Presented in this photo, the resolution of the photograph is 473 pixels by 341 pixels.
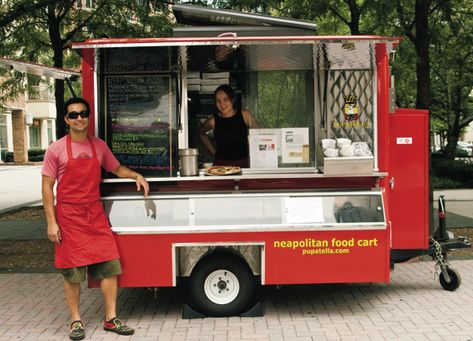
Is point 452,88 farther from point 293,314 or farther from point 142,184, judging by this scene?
point 142,184

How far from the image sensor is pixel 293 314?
18.0 feet

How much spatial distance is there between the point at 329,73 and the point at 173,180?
1982 mm

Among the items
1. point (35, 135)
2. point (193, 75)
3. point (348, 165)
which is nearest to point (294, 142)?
point (348, 165)

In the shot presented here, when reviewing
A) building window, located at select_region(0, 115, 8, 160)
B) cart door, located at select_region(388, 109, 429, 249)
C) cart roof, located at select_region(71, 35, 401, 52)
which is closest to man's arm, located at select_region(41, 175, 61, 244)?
cart roof, located at select_region(71, 35, 401, 52)

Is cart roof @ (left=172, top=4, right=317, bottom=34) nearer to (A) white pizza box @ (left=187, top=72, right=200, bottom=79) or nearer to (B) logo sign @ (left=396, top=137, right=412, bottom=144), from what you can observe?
(A) white pizza box @ (left=187, top=72, right=200, bottom=79)

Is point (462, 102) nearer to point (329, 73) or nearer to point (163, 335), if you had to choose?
point (329, 73)

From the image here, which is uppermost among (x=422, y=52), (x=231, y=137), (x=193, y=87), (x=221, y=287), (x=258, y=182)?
(x=422, y=52)

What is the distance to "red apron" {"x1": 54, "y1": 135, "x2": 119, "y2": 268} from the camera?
4.88m

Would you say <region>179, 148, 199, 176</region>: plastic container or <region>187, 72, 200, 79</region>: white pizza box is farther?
<region>187, 72, 200, 79</region>: white pizza box

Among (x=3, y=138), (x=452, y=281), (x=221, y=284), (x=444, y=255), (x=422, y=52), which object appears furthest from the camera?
(x=3, y=138)

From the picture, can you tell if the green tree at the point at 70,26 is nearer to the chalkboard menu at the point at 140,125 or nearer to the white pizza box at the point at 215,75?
the white pizza box at the point at 215,75

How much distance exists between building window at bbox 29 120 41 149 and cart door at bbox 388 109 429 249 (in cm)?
4417

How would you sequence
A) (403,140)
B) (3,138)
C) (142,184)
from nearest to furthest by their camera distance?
(142,184)
(403,140)
(3,138)

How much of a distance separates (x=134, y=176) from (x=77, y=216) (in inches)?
24.4
